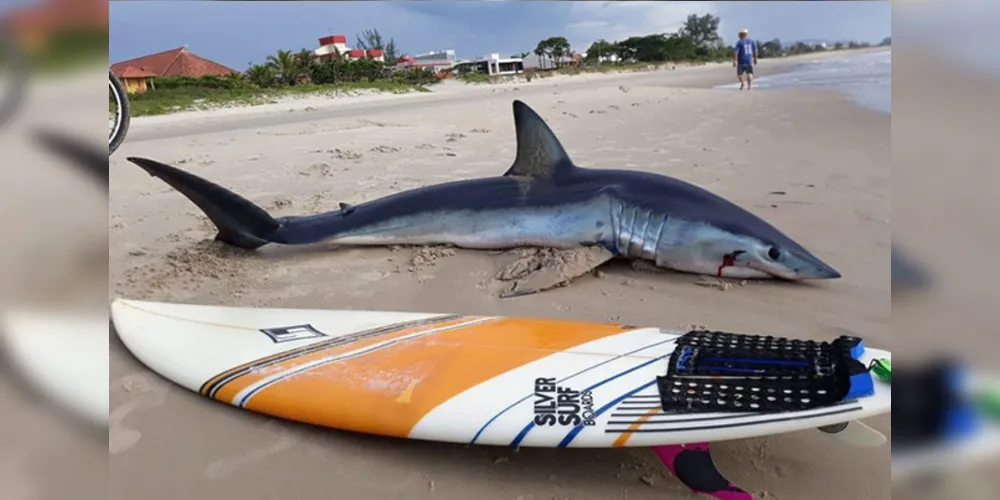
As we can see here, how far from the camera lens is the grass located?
1177 cm

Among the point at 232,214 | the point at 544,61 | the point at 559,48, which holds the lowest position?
the point at 232,214

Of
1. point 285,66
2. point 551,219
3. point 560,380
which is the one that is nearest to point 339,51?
point 285,66

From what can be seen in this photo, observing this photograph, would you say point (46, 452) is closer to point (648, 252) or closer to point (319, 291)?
point (319, 291)

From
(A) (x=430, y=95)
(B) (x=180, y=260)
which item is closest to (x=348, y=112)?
(A) (x=430, y=95)

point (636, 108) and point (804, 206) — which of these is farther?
point (636, 108)

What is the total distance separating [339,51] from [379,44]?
61.7 inches

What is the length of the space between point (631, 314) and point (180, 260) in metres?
2.82

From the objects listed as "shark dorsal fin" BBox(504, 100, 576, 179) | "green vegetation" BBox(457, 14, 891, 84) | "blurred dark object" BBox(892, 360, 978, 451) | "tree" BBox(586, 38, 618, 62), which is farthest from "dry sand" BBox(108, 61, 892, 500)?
"tree" BBox(586, 38, 618, 62)

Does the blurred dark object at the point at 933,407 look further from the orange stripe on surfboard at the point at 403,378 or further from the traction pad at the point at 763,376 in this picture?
the orange stripe on surfboard at the point at 403,378

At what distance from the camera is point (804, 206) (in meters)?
5.20

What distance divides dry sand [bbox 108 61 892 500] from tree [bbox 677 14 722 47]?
21.4 metres

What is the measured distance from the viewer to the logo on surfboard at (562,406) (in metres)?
2.07

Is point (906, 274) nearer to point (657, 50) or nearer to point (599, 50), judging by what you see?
point (599, 50)

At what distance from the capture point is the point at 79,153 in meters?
0.78
